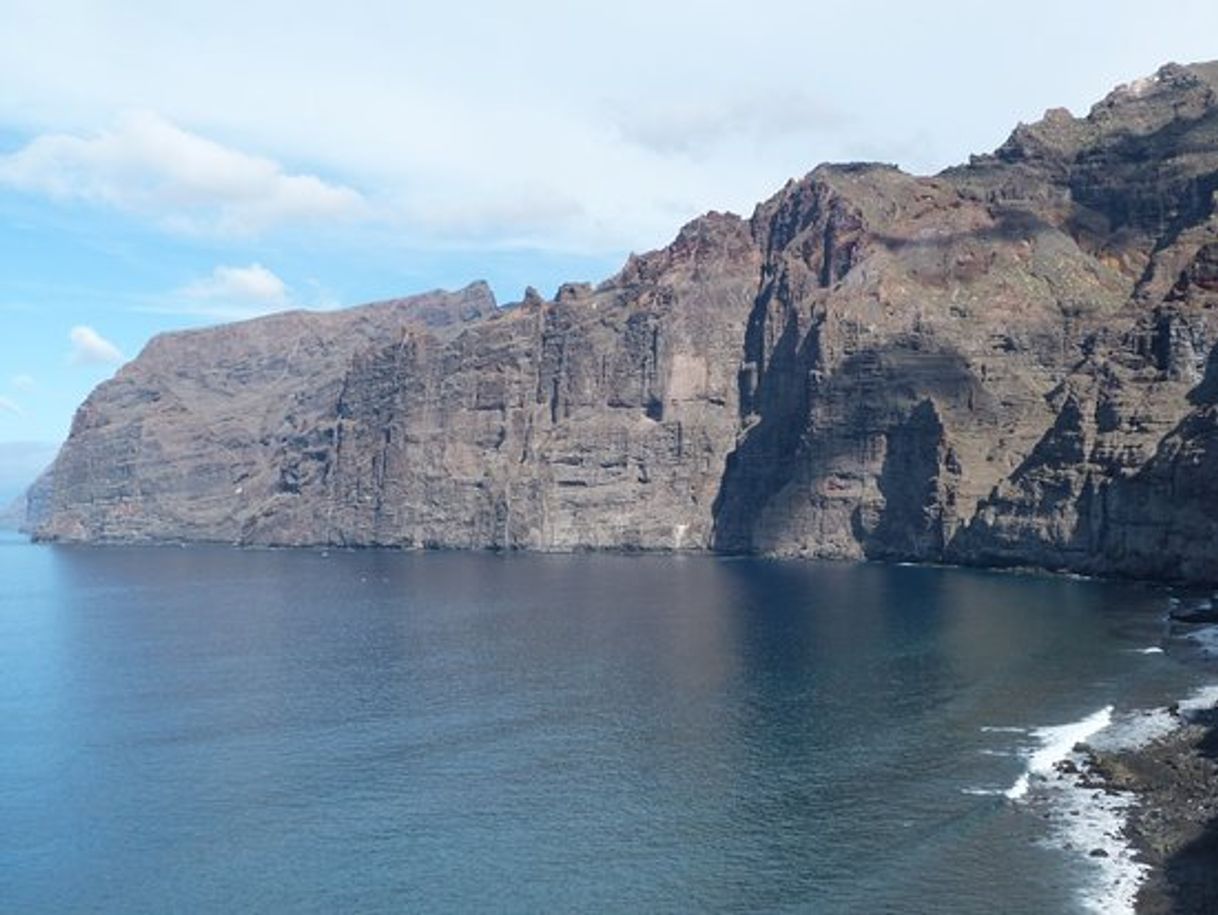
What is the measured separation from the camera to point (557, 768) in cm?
9506

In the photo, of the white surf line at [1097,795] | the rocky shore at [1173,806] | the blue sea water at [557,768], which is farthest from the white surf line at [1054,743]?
the rocky shore at [1173,806]

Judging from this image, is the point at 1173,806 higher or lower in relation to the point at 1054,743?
lower

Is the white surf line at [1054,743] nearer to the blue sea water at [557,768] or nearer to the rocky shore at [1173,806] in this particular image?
the blue sea water at [557,768]

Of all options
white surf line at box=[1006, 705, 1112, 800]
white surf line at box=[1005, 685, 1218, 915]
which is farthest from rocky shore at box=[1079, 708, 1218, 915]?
white surf line at box=[1006, 705, 1112, 800]

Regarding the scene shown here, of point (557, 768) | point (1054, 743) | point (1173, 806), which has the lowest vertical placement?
point (557, 768)

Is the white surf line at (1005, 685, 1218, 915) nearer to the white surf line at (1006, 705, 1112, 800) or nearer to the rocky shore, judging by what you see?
the white surf line at (1006, 705, 1112, 800)

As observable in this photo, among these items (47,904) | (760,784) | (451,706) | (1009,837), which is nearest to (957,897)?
(1009,837)

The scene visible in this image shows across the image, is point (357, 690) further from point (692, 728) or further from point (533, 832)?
point (533, 832)

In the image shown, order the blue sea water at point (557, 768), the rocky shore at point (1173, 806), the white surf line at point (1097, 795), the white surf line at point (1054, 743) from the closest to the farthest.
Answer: the rocky shore at point (1173, 806), the white surf line at point (1097, 795), the blue sea water at point (557, 768), the white surf line at point (1054, 743)

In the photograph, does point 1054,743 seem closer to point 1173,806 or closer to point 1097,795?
point 1097,795

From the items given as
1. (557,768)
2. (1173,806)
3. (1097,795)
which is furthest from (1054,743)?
(557,768)

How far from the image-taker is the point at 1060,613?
6944 inches

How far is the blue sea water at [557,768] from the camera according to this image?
7138cm

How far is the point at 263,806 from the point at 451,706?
33.7 m
